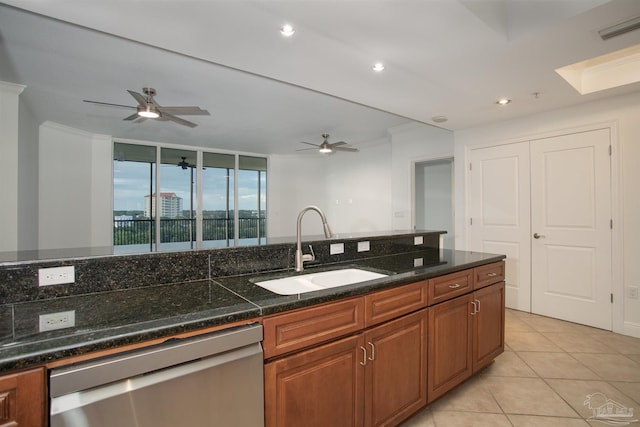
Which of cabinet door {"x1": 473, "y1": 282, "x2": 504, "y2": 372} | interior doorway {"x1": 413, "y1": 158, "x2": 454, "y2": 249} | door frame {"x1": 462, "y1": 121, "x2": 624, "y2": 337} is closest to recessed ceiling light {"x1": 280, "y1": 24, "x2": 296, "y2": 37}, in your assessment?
cabinet door {"x1": 473, "y1": 282, "x2": 504, "y2": 372}

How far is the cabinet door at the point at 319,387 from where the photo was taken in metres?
1.14

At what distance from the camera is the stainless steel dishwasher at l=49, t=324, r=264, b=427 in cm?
81

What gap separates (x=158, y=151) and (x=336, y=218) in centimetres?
408

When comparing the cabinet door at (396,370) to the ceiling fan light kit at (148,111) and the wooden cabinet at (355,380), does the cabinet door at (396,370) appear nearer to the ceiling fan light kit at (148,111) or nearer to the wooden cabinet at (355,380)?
the wooden cabinet at (355,380)

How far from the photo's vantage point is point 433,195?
561cm

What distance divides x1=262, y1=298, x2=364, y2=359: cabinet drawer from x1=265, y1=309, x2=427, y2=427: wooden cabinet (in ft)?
0.13

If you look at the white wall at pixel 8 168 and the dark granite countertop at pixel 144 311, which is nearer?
the dark granite countertop at pixel 144 311

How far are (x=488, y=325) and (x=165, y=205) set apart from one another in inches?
240

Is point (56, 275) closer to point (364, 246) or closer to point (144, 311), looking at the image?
point (144, 311)

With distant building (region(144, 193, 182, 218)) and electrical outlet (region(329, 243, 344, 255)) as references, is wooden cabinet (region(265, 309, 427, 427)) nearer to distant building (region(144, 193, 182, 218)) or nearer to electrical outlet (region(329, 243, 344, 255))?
electrical outlet (region(329, 243, 344, 255))

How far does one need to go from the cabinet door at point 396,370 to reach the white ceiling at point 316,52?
1.79 metres

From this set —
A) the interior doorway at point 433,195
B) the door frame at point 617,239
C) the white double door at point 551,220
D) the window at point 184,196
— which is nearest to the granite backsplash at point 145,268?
the white double door at point 551,220

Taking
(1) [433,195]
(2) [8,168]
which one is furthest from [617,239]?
(2) [8,168]

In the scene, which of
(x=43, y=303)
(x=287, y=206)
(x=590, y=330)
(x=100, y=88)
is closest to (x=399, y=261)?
(x=43, y=303)
